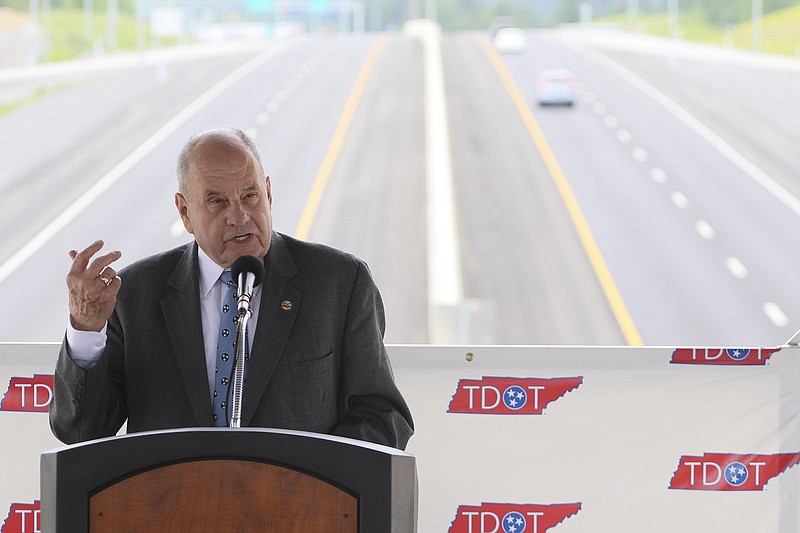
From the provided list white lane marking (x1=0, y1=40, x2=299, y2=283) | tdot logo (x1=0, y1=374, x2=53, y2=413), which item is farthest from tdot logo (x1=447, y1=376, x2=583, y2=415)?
white lane marking (x1=0, y1=40, x2=299, y2=283)

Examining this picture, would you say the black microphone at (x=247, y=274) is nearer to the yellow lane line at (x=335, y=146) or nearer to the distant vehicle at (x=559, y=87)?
the yellow lane line at (x=335, y=146)

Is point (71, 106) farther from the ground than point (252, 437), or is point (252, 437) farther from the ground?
point (71, 106)

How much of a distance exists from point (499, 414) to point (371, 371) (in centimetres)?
109

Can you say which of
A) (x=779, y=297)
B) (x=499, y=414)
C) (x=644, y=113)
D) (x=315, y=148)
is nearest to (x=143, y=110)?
(x=315, y=148)

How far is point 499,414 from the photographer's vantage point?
2736 mm

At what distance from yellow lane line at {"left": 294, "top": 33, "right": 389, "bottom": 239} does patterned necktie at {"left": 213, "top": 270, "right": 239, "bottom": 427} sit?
1586cm

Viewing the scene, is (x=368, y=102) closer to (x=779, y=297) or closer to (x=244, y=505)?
(x=779, y=297)

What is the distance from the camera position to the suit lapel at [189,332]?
5.52 feet

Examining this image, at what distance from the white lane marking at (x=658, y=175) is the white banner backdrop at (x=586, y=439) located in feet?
65.6

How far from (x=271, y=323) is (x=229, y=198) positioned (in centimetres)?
22

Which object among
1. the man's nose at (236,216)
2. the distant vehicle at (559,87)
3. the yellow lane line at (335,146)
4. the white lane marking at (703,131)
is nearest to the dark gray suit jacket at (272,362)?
the man's nose at (236,216)

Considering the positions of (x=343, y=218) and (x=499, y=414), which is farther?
(x=343, y=218)

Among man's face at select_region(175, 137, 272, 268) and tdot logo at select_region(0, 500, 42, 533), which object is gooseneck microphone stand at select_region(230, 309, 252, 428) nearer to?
man's face at select_region(175, 137, 272, 268)

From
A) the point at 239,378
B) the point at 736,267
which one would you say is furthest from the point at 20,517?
the point at 736,267
